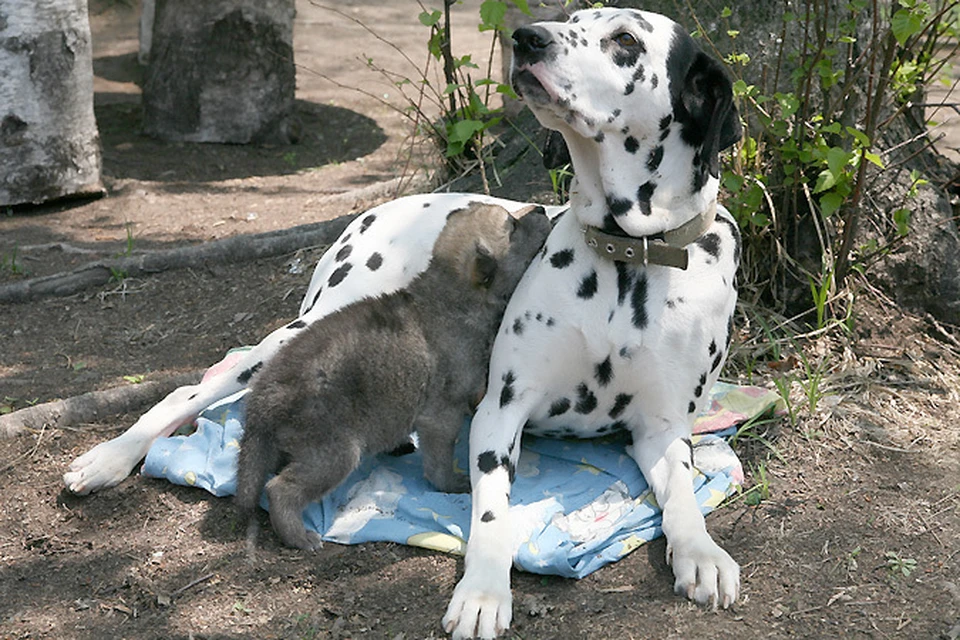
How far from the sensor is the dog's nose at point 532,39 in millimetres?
3385

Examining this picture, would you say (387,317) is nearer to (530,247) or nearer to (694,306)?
(530,247)

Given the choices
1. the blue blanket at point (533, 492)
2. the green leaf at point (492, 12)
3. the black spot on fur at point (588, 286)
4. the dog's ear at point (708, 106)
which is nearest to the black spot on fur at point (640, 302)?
the black spot on fur at point (588, 286)

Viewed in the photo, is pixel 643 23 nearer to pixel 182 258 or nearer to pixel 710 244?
pixel 710 244

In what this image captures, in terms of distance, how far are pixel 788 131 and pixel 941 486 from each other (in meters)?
1.67

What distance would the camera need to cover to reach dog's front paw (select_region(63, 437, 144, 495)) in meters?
4.03

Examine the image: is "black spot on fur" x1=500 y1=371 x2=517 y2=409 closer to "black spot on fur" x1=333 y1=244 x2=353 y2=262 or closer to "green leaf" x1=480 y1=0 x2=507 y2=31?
"black spot on fur" x1=333 y1=244 x2=353 y2=262

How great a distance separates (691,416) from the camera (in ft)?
13.0

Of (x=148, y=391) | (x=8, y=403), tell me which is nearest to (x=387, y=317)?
(x=148, y=391)

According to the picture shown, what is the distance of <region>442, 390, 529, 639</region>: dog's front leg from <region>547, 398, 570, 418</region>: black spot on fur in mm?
109

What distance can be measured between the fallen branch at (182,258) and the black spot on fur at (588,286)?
268 cm

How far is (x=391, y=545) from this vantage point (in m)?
3.78

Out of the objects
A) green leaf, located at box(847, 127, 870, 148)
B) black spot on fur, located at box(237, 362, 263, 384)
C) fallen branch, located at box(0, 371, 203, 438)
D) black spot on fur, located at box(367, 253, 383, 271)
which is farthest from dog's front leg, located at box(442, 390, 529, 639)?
green leaf, located at box(847, 127, 870, 148)

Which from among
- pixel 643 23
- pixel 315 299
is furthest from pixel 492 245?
pixel 643 23

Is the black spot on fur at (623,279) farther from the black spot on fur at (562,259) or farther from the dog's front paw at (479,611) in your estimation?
the dog's front paw at (479,611)
